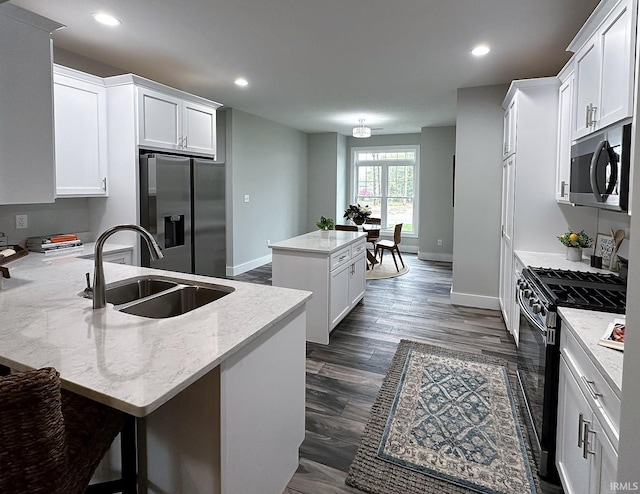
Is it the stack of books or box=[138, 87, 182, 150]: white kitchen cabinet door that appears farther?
box=[138, 87, 182, 150]: white kitchen cabinet door

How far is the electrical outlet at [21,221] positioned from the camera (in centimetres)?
306

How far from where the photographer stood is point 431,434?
2.14 meters

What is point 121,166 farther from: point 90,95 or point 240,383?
point 240,383

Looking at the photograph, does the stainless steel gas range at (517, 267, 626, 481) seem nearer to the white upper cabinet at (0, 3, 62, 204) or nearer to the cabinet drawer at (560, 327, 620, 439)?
the cabinet drawer at (560, 327, 620, 439)

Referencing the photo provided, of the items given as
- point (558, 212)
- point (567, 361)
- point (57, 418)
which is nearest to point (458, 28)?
point (558, 212)

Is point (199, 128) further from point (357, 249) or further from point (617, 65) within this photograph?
point (617, 65)

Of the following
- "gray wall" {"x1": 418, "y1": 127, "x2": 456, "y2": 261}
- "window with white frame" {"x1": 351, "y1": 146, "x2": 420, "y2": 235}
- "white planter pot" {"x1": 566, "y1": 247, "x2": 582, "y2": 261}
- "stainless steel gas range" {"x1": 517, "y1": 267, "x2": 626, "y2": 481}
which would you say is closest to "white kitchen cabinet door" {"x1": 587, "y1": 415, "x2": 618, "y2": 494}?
"stainless steel gas range" {"x1": 517, "y1": 267, "x2": 626, "y2": 481}

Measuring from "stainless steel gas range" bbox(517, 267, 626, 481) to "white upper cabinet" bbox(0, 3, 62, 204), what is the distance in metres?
2.79

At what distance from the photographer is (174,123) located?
12.5ft

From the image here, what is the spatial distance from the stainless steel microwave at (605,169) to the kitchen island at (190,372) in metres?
1.57

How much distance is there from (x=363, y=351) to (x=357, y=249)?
4.20 ft

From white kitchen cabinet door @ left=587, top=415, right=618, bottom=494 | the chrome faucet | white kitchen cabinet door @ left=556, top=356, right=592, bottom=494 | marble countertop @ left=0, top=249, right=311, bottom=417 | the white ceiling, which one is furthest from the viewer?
the white ceiling

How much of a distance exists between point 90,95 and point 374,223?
520 cm

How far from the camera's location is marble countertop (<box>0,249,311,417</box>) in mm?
974
